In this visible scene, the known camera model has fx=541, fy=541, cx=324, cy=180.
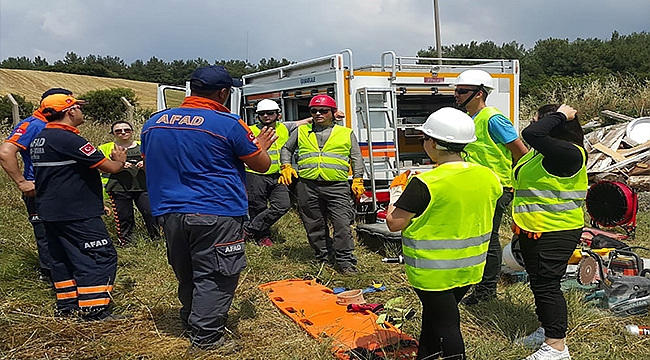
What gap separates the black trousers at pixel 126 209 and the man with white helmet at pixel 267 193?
48.6 inches

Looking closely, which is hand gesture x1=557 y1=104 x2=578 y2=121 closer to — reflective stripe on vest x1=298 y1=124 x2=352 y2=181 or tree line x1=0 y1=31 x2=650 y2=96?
reflective stripe on vest x1=298 y1=124 x2=352 y2=181

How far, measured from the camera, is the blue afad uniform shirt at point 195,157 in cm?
346

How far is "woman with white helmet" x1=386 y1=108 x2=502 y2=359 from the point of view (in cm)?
275

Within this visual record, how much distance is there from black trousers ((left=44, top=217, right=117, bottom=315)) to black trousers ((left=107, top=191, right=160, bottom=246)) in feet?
7.63

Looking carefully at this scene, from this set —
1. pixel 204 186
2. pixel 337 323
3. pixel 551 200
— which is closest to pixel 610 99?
pixel 551 200

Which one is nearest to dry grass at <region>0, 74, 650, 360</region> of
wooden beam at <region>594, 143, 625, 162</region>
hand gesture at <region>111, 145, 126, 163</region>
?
hand gesture at <region>111, 145, 126, 163</region>

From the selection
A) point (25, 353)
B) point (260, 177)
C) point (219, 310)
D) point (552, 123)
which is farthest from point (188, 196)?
point (260, 177)

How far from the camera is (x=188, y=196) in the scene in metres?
3.49

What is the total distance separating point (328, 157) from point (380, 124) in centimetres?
237

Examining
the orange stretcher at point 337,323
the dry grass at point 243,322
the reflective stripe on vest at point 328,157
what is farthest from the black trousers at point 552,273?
the reflective stripe on vest at point 328,157

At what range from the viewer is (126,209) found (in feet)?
22.0

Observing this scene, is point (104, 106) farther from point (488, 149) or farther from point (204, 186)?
point (488, 149)

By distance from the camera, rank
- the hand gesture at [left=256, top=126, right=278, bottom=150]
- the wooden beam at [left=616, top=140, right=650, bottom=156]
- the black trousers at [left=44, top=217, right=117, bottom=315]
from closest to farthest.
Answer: the hand gesture at [left=256, top=126, right=278, bottom=150] < the black trousers at [left=44, top=217, right=117, bottom=315] < the wooden beam at [left=616, top=140, right=650, bottom=156]

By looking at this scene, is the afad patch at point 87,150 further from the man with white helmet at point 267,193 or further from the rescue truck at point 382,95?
the rescue truck at point 382,95
